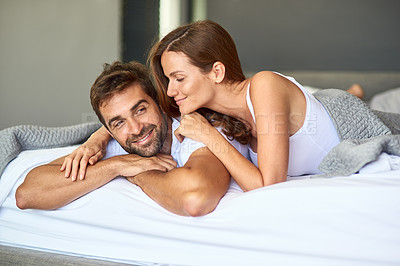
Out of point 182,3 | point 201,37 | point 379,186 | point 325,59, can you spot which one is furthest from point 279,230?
point 182,3

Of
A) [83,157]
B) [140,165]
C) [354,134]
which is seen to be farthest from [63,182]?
[354,134]

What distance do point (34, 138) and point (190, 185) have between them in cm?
81

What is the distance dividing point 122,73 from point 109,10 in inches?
83.9

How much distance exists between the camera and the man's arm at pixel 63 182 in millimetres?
1322

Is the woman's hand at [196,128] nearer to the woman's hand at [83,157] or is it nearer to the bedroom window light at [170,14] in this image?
the woman's hand at [83,157]

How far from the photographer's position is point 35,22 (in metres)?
3.17

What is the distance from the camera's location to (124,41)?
135 inches

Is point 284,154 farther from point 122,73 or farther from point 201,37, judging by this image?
point 122,73

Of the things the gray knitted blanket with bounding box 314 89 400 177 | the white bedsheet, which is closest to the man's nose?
the white bedsheet

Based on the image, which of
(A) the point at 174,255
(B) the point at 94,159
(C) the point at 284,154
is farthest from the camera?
(B) the point at 94,159

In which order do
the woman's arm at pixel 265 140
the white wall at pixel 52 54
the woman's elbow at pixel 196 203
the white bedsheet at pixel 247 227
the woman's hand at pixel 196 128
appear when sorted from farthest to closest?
the white wall at pixel 52 54, the woman's hand at pixel 196 128, the woman's arm at pixel 265 140, the woman's elbow at pixel 196 203, the white bedsheet at pixel 247 227

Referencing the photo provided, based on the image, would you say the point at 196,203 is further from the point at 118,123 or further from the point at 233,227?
the point at 118,123

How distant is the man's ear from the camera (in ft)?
4.88

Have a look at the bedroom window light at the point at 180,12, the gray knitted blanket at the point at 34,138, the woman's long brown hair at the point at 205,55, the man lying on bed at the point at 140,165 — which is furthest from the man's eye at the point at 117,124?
the bedroom window light at the point at 180,12
